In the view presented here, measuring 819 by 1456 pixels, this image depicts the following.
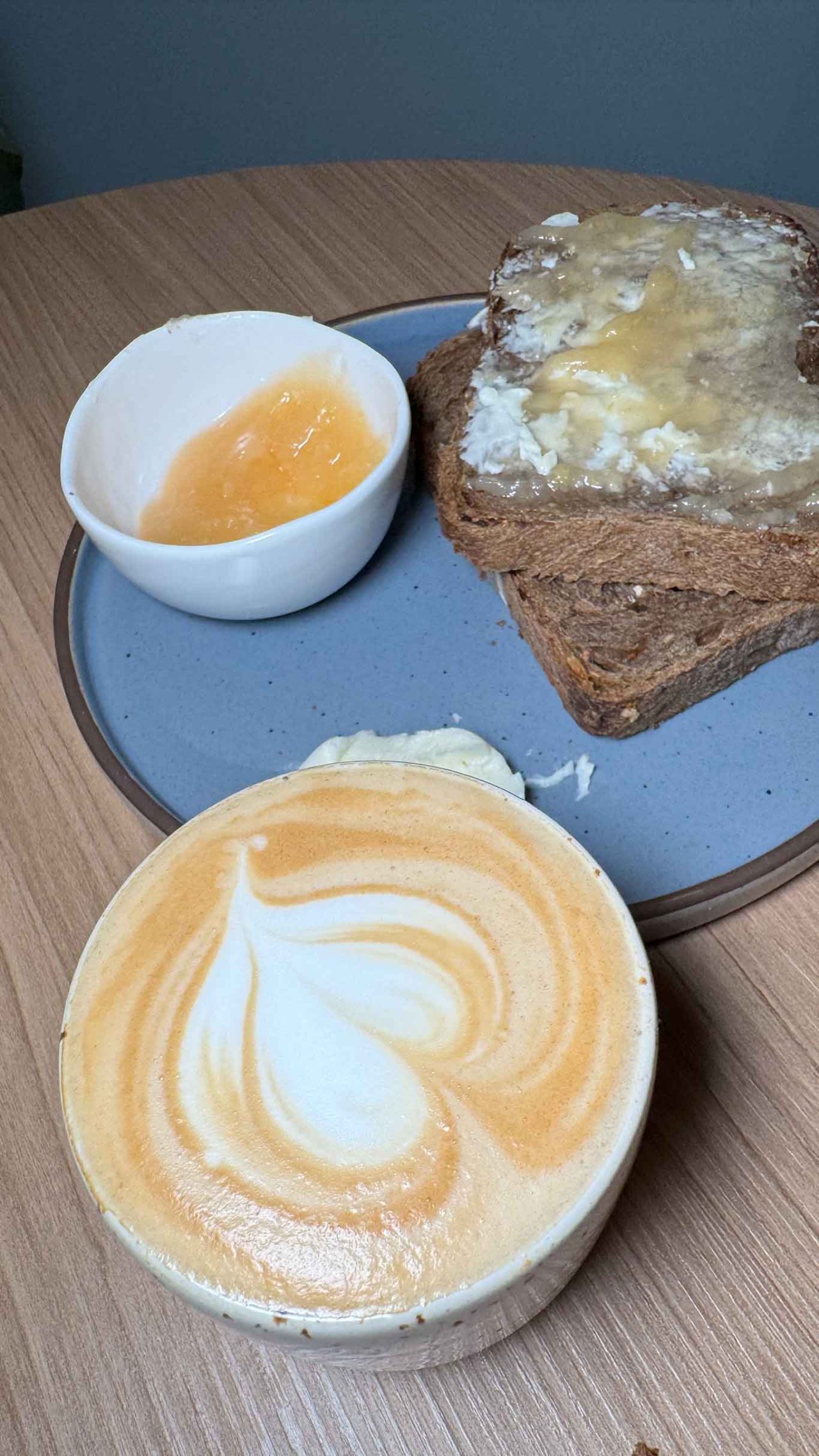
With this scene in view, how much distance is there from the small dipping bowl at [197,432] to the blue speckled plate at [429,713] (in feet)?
0.17

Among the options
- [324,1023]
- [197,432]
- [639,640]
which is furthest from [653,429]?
[324,1023]

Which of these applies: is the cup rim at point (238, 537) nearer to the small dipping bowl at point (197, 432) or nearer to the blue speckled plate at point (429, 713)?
the small dipping bowl at point (197, 432)

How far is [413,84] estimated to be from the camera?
2.83 metres

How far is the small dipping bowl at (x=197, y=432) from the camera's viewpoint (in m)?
1.06

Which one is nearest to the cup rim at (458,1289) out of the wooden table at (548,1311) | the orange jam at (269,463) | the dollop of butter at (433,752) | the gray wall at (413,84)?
the wooden table at (548,1311)

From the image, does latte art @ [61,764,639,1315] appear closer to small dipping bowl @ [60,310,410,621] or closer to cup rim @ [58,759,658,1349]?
cup rim @ [58,759,658,1349]

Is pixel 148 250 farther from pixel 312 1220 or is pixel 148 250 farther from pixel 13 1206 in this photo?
pixel 312 1220

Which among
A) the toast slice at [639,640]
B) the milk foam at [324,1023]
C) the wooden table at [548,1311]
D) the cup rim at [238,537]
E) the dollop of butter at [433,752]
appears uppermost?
the cup rim at [238,537]

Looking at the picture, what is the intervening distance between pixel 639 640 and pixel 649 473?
153 mm

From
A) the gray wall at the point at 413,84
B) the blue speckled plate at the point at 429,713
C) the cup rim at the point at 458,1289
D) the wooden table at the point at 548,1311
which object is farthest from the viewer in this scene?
the gray wall at the point at 413,84

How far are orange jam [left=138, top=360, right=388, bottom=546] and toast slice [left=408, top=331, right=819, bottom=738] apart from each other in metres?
0.21

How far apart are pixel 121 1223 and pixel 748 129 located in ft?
9.20

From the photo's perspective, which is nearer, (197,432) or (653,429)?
(653,429)

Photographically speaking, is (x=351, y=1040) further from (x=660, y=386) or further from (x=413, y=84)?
(x=413, y=84)
